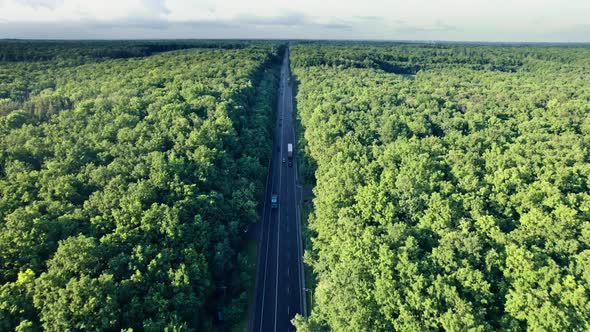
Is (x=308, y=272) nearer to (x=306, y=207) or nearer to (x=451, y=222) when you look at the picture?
(x=306, y=207)

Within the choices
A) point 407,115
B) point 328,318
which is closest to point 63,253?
point 328,318

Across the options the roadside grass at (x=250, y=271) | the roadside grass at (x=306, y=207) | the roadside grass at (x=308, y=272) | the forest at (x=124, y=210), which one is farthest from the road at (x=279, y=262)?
the forest at (x=124, y=210)

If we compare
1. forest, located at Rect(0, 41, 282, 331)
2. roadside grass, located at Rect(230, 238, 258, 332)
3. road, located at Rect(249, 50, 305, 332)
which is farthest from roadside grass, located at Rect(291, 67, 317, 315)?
forest, located at Rect(0, 41, 282, 331)

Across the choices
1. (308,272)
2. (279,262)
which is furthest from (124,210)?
(308,272)

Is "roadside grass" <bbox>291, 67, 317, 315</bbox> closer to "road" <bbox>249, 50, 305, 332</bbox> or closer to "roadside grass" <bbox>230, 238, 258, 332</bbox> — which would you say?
"road" <bbox>249, 50, 305, 332</bbox>

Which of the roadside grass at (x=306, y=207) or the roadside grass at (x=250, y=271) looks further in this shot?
the roadside grass at (x=306, y=207)

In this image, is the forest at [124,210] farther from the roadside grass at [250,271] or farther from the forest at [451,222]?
the forest at [451,222]
